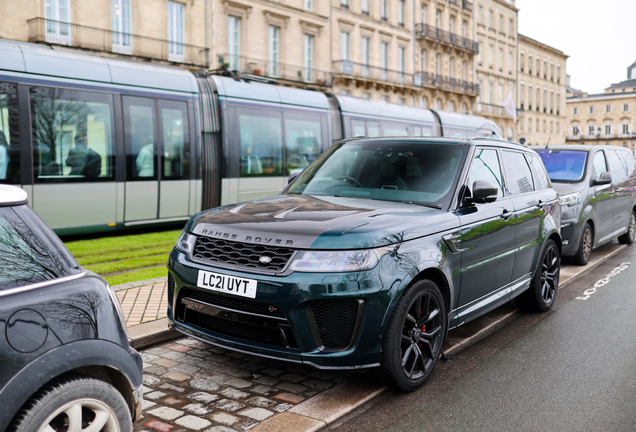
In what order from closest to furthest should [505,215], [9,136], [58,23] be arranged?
[505,215] → [9,136] → [58,23]

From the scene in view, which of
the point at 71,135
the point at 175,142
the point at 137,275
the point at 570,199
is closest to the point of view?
the point at 137,275

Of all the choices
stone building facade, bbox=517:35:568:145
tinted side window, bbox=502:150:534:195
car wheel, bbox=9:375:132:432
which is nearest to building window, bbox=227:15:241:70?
tinted side window, bbox=502:150:534:195

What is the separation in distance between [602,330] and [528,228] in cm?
118

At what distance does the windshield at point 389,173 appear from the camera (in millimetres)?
4781

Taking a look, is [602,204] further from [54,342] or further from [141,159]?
[54,342]

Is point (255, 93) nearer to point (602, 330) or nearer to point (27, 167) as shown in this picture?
point (27, 167)

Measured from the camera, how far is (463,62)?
59.7 m

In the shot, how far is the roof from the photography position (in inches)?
101

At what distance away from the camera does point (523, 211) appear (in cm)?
562

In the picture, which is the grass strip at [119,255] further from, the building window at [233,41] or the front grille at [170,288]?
the building window at [233,41]

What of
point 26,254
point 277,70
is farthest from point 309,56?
point 26,254

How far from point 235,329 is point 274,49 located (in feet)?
114

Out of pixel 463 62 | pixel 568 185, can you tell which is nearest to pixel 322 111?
pixel 568 185

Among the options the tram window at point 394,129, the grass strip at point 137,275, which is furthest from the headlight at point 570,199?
the tram window at point 394,129
